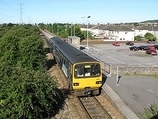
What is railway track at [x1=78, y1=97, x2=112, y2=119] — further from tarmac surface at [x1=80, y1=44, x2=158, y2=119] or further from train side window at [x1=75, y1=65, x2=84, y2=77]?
train side window at [x1=75, y1=65, x2=84, y2=77]

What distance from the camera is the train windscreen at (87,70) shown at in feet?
44.6

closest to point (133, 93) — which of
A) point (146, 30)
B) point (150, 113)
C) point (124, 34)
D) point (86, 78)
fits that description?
A: point (86, 78)

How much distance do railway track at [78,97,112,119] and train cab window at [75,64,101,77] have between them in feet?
4.98

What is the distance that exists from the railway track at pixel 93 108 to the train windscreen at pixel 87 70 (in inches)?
58.8

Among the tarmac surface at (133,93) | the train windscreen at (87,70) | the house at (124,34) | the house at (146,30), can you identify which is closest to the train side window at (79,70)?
the train windscreen at (87,70)

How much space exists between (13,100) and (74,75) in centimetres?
495

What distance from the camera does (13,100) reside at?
9.25 m

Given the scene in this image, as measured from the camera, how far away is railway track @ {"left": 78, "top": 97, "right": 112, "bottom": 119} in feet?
37.9

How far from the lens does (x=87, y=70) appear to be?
13750 millimetres

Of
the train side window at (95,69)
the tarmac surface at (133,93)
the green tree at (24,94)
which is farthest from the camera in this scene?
the train side window at (95,69)

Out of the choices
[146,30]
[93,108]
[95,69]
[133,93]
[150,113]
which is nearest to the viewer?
[150,113]

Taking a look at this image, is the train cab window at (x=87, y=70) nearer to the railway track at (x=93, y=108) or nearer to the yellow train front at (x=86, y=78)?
the yellow train front at (x=86, y=78)

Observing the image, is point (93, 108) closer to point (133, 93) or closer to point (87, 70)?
point (87, 70)

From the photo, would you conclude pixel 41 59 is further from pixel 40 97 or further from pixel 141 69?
pixel 40 97
